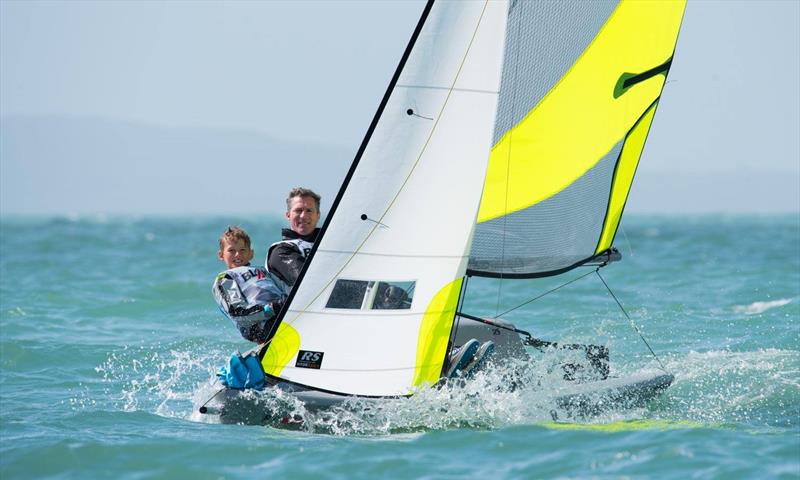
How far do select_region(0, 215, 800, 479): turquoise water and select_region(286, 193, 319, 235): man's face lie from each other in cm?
116

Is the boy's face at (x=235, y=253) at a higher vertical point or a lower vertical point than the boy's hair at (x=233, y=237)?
lower

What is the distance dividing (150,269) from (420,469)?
53.7 ft

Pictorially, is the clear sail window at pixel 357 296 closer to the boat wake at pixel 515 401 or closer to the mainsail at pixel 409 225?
the mainsail at pixel 409 225

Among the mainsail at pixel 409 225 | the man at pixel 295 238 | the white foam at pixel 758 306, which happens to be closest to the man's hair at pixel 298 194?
the man at pixel 295 238

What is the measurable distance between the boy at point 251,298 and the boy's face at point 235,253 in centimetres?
11

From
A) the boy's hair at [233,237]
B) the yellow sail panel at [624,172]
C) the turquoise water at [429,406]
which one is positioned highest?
the yellow sail panel at [624,172]

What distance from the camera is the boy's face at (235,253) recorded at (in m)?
7.07

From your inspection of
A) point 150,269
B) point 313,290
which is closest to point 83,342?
point 313,290

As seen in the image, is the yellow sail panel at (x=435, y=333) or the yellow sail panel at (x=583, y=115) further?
the yellow sail panel at (x=583, y=115)

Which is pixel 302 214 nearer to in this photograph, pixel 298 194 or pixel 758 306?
pixel 298 194

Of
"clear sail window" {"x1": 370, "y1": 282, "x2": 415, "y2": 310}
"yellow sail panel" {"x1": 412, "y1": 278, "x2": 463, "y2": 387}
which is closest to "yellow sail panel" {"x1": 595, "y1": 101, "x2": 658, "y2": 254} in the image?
"yellow sail panel" {"x1": 412, "y1": 278, "x2": 463, "y2": 387}

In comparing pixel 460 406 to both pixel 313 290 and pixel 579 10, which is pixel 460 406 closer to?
pixel 313 290

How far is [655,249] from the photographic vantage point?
26578mm

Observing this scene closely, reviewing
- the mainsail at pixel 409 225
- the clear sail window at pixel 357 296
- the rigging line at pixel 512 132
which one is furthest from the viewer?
the rigging line at pixel 512 132
